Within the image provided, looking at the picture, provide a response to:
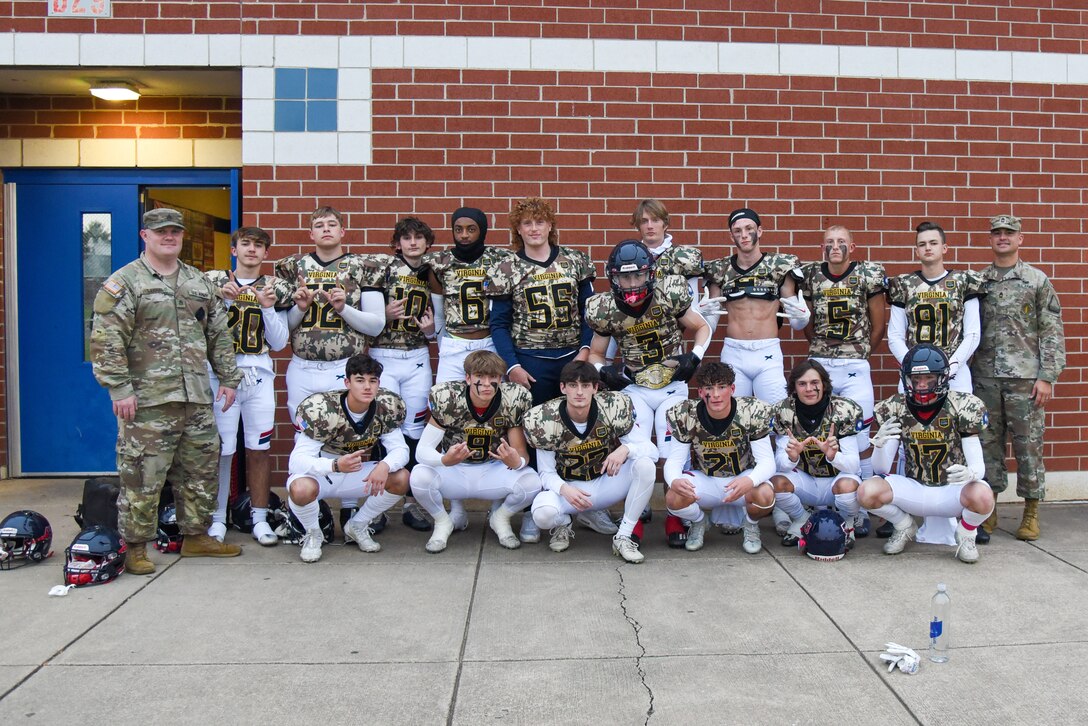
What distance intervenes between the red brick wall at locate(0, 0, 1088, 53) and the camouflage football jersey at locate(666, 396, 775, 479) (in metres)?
3.49

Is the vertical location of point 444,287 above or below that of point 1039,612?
above

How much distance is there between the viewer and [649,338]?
625cm

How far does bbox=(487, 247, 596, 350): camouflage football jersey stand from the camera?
6340 millimetres

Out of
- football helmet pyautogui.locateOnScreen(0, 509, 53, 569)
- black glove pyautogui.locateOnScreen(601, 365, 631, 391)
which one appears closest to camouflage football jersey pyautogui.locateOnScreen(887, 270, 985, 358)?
black glove pyautogui.locateOnScreen(601, 365, 631, 391)

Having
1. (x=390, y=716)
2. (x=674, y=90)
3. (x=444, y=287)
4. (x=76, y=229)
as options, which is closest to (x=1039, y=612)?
(x=390, y=716)

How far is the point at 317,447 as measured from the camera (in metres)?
5.92

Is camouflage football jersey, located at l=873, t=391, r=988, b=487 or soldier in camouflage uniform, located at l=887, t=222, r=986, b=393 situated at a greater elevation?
soldier in camouflage uniform, located at l=887, t=222, r=986, b=393

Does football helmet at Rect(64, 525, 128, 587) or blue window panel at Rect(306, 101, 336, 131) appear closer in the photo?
football helmet at Rect(64, 525, 128, 587)

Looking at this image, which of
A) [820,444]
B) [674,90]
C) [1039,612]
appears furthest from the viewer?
[674,90]

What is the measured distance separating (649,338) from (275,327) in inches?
105

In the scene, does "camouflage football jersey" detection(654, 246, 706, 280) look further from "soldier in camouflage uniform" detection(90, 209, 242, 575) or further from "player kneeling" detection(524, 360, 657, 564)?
"soldier in camouflage uniform" detection(90, 209, 242, 575)

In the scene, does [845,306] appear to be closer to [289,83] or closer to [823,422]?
[823,422]

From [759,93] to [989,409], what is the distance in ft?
10.6

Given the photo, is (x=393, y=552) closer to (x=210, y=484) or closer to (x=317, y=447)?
(x=317, y=447)
